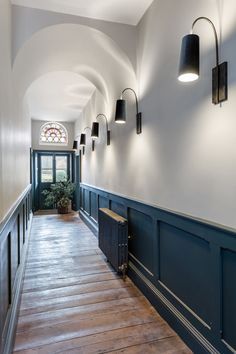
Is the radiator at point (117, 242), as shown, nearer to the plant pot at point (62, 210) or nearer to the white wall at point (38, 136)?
Answer: the plant pot at point (62, 210)

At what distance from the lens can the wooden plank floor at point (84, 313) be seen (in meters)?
1.76

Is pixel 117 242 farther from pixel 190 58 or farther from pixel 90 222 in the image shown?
pixel 90 222

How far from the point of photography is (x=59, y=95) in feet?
16.9

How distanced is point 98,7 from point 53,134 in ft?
19.5

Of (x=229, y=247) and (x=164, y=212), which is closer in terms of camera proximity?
(x=229, y=247)

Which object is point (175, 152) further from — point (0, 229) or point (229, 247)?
point (0, 229)

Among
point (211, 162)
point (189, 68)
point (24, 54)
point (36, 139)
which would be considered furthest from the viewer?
point (36, 139)

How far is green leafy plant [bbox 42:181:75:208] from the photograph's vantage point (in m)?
7.19

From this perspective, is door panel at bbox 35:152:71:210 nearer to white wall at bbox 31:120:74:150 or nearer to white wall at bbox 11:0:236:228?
white wall at bbox 31:120:74:150

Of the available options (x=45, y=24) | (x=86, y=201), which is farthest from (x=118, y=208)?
(x=86, y=201)

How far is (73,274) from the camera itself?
2.95m

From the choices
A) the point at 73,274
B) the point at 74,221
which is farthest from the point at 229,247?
the point at 74,221

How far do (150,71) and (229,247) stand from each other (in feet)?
5.67

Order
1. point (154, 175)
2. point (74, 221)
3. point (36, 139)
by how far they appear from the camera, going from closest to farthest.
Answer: point (154, 175), point (74, 221), point (36, 139)
